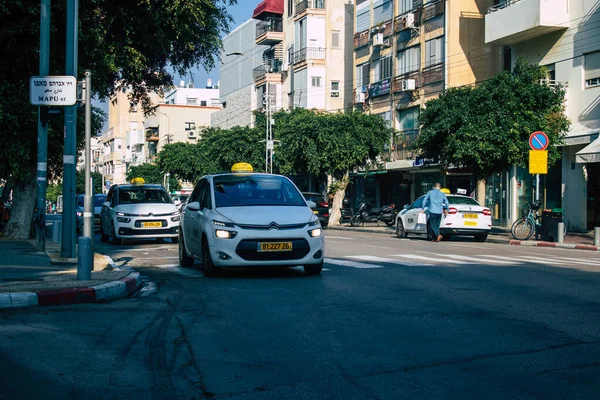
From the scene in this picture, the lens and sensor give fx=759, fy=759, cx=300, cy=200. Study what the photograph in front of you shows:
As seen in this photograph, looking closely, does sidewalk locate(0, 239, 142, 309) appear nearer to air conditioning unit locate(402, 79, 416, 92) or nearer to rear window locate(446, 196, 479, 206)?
rear window locate(446, 196, 479, 206)

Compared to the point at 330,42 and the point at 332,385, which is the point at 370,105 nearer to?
the point at 330,42

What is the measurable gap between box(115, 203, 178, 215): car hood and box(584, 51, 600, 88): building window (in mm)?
16937

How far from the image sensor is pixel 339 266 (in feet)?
44.1

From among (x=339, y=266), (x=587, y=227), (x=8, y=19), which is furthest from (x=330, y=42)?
(x=339, y=266)

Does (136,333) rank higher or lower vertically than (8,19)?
lower

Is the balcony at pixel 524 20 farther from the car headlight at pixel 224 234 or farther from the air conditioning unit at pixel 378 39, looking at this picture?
the car headlight at pixel 224 234

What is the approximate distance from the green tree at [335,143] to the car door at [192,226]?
27601 mm

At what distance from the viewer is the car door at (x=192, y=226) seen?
40.7 ft

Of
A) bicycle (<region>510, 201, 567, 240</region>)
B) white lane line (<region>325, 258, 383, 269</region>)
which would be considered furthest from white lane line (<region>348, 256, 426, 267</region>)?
bicycle (<region>510, 201, 567, 240</region>)

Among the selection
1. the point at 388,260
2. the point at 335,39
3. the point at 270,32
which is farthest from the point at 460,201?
the point at 270,32

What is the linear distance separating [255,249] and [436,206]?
39.5 ft

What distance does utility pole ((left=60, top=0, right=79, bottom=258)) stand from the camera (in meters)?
14.3

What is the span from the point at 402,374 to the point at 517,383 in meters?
0.78

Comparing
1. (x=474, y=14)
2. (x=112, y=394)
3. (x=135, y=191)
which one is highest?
(x=474, y=14)
